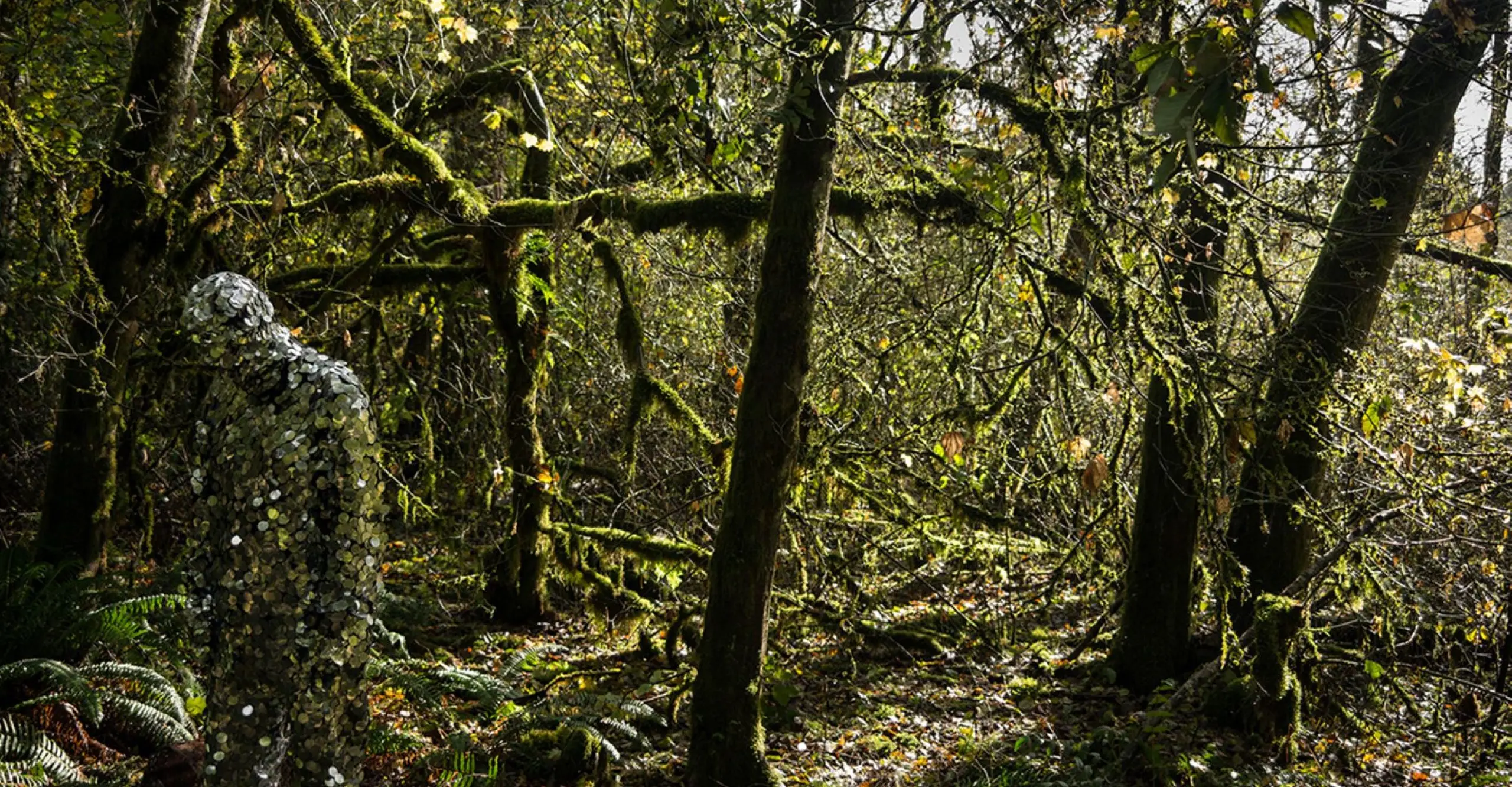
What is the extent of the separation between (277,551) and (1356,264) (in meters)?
7.74

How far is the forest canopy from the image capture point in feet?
15.2

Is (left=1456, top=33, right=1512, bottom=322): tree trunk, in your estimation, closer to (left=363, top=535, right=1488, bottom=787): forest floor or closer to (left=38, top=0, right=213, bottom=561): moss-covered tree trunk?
(left=363, top=535, right=1488, bottom=787): forest floor

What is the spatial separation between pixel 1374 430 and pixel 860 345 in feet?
9.62

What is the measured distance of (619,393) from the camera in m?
10.1

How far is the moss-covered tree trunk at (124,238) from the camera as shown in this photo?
637 cm

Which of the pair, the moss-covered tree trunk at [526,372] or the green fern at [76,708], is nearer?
the green fern at [76,708]

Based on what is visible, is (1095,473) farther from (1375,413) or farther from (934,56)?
(934,56)

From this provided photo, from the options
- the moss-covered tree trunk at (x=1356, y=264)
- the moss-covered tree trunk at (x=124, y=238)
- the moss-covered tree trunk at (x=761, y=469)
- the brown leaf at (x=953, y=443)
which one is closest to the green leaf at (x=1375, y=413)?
the moss-covered tree trunk at (x=1356, y=264)

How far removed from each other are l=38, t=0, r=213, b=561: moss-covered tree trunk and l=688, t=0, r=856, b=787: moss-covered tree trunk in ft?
13.1

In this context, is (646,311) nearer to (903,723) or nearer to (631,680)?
(631,680)

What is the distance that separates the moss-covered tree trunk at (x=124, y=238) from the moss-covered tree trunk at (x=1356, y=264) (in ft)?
24.0

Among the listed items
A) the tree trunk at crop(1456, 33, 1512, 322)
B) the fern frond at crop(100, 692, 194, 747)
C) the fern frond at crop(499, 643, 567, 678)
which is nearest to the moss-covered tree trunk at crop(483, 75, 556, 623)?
the fern frond at crop(499, 643, 567, 678)

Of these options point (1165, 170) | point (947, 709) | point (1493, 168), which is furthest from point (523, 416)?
point (1493, 168)

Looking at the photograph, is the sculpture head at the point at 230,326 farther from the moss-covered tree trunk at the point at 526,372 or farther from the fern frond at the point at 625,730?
the fern frond at the point at 625,730
